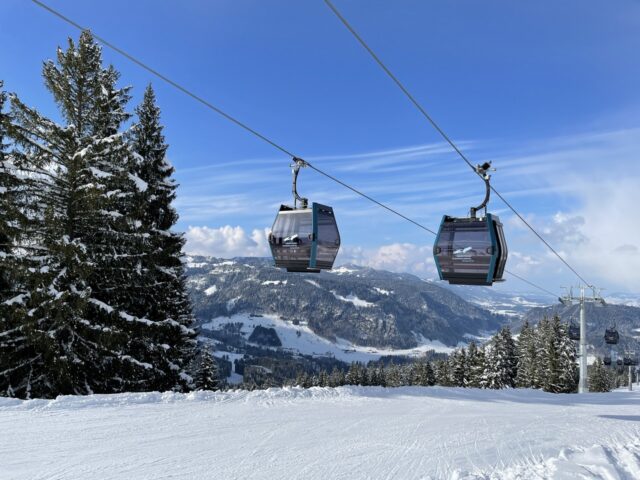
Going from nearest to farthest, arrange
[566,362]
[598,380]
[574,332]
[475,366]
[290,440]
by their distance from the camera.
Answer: [290,440] → [574,332] → [566,362] → [475,366] → [598,380]

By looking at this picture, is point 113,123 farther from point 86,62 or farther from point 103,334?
point 103,334

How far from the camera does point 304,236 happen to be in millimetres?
14977

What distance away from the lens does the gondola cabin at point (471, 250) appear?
44.0ft

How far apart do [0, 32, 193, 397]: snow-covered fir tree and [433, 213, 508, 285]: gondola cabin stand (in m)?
10.6

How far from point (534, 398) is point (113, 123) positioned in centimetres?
2108

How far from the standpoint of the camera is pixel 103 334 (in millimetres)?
15930

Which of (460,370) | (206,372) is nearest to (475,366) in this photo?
(460,370)

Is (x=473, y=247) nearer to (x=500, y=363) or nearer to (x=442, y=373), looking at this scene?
(x=500, y=363)

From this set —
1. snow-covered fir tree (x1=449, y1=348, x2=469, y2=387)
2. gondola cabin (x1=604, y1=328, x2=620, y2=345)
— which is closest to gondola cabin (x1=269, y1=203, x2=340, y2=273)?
gondola cabin (x1=604, y1=328, x2=620, y2=345)

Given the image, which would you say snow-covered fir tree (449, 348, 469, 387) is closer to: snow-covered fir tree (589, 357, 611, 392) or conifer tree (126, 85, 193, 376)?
snow-covered fir tree (589, 357, 611, 392)

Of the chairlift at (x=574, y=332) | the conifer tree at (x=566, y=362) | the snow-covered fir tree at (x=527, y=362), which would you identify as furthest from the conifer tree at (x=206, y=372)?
Result: the snow-covered fir tree at (x=527, y=362)

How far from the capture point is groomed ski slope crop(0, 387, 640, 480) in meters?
7.18

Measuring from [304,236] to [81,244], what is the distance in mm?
7348

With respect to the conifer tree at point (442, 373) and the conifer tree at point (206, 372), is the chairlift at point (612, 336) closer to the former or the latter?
the conifer tree at point (442, 373)
